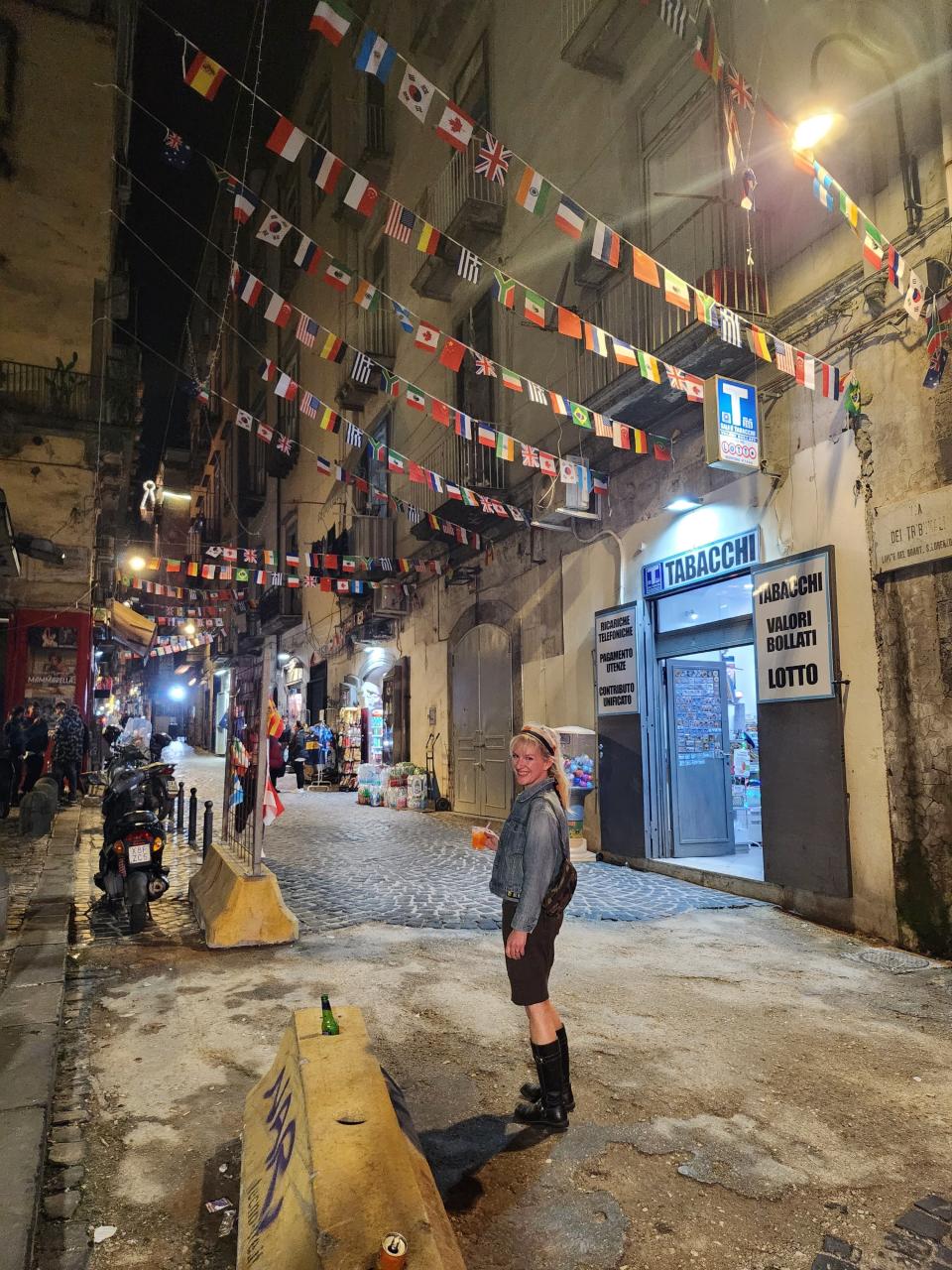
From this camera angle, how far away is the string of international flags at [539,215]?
567 cm

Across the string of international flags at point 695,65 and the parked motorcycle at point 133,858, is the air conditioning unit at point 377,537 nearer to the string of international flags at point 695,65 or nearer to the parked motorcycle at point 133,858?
the parked motorcycle at point 133,858

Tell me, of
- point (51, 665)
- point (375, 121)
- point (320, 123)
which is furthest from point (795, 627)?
point (320, 123)

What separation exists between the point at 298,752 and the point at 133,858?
49.6 ft

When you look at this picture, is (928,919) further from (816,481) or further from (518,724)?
(518,724)

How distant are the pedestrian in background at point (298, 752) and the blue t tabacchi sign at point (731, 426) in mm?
15956

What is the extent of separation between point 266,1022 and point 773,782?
556cm

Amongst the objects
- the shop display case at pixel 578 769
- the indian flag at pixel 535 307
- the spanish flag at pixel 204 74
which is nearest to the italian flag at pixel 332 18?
the spanish flag at pixel 204 74

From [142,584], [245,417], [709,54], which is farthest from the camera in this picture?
[142,584]

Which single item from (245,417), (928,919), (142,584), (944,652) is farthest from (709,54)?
(142,584)

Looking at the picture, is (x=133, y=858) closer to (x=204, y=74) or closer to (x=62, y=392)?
(x=204, y=74)

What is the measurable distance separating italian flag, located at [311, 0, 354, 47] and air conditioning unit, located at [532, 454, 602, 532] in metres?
6.65

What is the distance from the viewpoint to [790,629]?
8.09m

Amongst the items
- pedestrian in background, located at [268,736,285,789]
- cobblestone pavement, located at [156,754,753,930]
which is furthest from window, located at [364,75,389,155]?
pedestrian in background, located at [268,736,285,789]

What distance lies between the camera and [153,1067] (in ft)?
13.8
